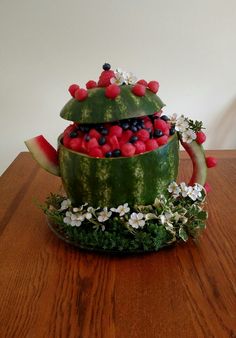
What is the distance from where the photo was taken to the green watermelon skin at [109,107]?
2.36 feet

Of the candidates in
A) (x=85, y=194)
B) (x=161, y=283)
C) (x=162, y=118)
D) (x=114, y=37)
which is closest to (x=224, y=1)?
(x=114, y=37)

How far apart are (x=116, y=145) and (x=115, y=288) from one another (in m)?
0.28

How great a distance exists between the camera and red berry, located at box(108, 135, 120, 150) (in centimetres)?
73

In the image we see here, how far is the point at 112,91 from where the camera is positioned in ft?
2.37

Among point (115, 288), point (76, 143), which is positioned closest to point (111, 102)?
point (76, 143)

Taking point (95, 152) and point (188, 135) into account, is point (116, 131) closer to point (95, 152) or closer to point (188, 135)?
point (95, 152)

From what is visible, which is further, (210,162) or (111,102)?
(210,162)

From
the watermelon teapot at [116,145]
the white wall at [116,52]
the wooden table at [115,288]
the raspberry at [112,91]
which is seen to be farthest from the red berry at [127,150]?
the white wall at [116,52]

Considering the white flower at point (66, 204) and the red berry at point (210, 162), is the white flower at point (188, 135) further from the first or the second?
the white flower at point (66, 204)

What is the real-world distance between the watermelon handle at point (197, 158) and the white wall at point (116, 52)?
4.44 feet

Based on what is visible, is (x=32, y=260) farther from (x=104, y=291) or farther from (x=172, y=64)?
(x=172, y=64)

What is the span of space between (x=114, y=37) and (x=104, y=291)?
5.60 feet

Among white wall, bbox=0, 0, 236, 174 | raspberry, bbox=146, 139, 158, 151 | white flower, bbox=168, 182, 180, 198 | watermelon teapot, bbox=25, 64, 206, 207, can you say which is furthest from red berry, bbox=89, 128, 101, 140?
white wall, bbox=0, 0, 236, 174

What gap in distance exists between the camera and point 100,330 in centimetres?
55
